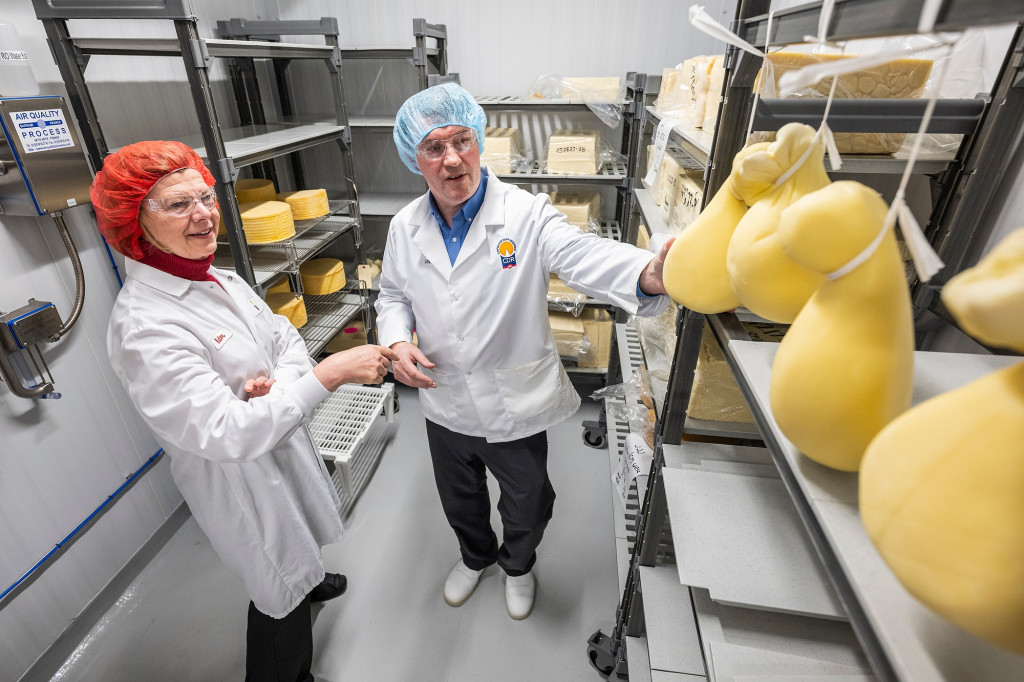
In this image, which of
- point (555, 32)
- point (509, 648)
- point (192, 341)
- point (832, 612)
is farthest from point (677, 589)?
point (555, 32)

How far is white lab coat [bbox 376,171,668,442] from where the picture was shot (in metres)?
1.41

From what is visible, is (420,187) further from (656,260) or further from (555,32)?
(656,260)

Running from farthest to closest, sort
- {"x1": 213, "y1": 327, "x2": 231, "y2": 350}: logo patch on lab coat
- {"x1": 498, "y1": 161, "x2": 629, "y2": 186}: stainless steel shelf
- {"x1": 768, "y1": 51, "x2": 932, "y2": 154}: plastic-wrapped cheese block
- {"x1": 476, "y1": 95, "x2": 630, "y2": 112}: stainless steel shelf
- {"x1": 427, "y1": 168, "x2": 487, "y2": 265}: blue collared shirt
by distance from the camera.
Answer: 1. {"x1": 498, "y1": 161, "x2": 629, "y2": 186}: stainless steel shelf
2. {"x1": 476, "y1": 95, "x2": 630, "y2": 112}: stainless steel shelf
3. {"x1": 427, "y1": 168, "x2": 487, "y2": 265}: blue collared shirt
4. {"x1": 213, "y1": 327, "x2": 231, "y2": 350}: logo patch on lab coat
5. {"x1": 768, "y1": 51, "x2": 932, "y2": 154}: plastic-wrapped cheese block

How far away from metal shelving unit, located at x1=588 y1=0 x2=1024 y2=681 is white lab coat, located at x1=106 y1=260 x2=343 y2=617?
3.05ft

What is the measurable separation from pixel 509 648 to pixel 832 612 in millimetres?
1261

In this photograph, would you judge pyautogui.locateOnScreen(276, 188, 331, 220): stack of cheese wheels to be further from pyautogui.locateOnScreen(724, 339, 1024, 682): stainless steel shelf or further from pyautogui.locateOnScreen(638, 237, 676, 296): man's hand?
pyautogui.locateOnScreen(724, 339, 1024, 682): stainless steel shelf

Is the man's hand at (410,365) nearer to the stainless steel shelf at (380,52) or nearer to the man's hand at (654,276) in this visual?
the man's hand at (654,276)

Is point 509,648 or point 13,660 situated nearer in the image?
point 13,660

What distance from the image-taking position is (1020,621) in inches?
12.1

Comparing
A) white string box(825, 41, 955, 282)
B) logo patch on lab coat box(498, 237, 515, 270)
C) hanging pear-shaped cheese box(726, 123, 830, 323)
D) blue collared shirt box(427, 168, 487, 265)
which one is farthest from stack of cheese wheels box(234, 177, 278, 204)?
white string box(825, 41, 955, 282)

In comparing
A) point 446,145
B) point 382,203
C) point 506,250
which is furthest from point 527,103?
point 506,250

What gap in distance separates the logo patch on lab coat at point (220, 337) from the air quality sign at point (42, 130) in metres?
0.83

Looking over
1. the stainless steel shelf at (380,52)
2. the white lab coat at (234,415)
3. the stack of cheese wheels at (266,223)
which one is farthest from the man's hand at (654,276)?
the stainless steel shelf at (380,52)

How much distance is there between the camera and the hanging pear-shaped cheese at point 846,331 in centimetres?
39
